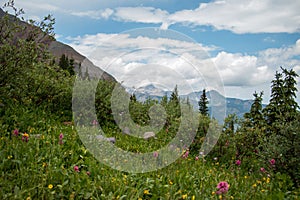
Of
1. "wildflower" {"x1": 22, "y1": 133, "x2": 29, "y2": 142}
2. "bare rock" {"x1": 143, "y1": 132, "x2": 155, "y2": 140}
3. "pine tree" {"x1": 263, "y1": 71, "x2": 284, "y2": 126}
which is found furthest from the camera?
"pine tree" {"x1": 263, "y1": 71, "x2": 284, "y2": 126}

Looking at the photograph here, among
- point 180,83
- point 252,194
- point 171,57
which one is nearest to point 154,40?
point 171,57

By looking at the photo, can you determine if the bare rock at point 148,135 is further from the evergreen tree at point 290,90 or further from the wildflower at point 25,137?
the evergreen tree at point 290,90

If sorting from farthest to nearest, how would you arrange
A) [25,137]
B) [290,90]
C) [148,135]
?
[290,90], [148,135], [25,137]

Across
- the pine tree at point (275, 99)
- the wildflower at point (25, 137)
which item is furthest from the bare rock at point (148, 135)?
the pine tree at point (275, 99)

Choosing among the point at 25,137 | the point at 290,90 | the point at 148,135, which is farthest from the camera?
the point at 290,90

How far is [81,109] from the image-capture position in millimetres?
8414

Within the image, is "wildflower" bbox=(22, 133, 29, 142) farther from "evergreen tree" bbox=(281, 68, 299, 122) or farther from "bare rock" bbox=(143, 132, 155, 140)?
"evergreen tree" bbox=(281, 68, 299, 122)

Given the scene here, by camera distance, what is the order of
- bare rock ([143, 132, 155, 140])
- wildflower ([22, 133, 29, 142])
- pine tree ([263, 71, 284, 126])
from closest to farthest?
wildflower ([22, 133, 29, 142])
bare rock ([143, 132, 155, 140])
pine tree ([263, 71, 284, 126])

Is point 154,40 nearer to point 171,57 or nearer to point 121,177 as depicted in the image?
point 171,57

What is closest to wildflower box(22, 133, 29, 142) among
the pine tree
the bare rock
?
the bare rock

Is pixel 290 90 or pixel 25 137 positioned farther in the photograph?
pixel 290 90

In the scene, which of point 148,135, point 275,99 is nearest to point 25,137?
point 148,135

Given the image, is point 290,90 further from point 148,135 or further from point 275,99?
point 148,135

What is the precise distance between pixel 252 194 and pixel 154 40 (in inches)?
136
